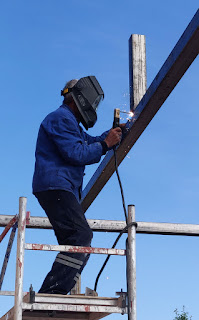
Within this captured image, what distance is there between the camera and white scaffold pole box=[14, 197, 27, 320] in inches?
164

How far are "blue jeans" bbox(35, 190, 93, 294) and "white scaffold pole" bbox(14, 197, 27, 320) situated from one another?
1.36 feet

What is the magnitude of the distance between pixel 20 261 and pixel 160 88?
190 cm

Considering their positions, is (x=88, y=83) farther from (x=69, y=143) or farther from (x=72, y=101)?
(x=69, y=143)

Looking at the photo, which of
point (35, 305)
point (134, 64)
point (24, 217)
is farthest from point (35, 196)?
point (134, 64)

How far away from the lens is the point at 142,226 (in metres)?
7.35

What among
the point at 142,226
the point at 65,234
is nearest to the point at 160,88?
the point at 65,234

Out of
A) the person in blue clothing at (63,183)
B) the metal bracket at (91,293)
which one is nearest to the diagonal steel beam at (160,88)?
the person in blue clothing at (63,183)

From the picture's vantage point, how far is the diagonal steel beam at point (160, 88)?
4.64 m

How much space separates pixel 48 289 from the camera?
4609 millimetres

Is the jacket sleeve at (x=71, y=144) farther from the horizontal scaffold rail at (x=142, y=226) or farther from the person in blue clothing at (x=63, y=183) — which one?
the horizontal scaffold rail at (x=142, y=226)

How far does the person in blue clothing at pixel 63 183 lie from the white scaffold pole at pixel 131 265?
15.2 inches

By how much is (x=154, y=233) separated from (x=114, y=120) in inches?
91.1

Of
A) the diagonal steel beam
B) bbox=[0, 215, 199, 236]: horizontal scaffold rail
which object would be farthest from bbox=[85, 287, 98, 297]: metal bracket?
bbox=[0, 215, 199, 236]: horizontal scaffold rail

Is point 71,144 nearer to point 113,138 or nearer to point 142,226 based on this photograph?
point 113,138
